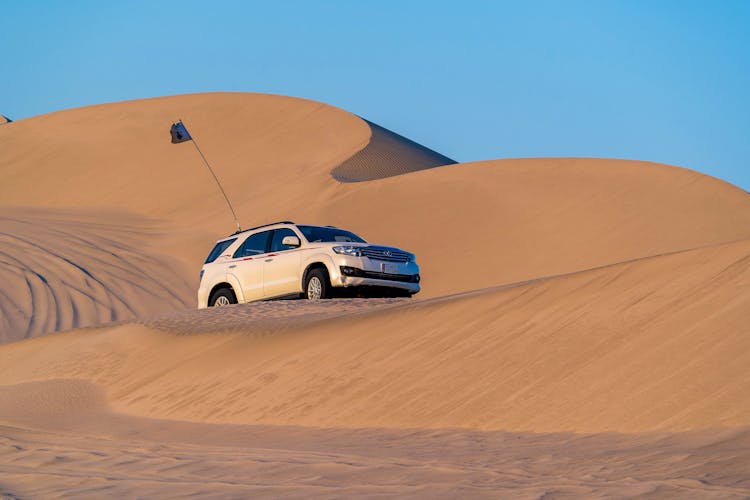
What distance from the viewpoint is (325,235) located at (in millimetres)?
16469

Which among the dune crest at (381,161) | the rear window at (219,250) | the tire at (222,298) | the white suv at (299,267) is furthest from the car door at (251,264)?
the dune crest at (381,161)

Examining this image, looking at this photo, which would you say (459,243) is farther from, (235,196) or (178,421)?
(178,421)

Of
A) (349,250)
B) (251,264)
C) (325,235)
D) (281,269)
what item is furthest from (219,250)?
(349,250)

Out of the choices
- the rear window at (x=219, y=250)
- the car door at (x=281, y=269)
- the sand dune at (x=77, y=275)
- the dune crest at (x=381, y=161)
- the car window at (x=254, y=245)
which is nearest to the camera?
the car door at (x=281, y=269)

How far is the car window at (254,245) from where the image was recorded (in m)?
16.7

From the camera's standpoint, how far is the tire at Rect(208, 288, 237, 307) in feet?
55.3

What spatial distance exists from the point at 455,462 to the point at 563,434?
133cm

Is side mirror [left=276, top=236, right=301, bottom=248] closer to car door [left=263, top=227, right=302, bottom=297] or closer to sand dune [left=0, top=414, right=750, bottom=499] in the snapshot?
car door [left=263, top=227, right=302, bottom=297]

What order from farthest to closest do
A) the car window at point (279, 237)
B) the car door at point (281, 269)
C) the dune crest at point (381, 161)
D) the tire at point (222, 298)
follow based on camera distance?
the dune crest at point (381, 161), the tire at point (222, 298), the car window at point (279, 237), the car door at point (281, 269)

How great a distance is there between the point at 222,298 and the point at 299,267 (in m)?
1.90

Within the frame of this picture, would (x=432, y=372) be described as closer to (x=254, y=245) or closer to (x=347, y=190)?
(x=254, y=245)

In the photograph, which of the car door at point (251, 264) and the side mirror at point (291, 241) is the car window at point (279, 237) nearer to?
the car door at point (251, 264)

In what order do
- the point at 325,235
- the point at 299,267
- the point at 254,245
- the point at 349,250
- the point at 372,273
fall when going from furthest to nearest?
1. the point at 254,245
2. the point at 325,235
3. the point at 299,267
4. the point at 372,273
5. the point at 349,250

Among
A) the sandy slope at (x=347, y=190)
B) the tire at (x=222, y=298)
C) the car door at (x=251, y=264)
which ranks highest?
the sandy slope at (x=347, y=190)
